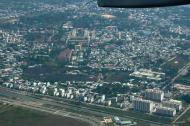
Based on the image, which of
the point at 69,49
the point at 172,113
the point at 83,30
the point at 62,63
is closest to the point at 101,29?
the point at 83,30

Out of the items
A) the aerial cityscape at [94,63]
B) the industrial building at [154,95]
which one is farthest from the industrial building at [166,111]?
the industrial building at [154,95]

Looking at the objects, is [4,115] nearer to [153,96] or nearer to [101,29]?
[153,96]

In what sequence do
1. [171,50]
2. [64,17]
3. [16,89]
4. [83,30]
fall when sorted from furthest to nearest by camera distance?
[64,17], [83,30], [171,50], [16,89]

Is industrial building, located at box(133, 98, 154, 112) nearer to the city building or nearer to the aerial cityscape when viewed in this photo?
the aerial cityscape

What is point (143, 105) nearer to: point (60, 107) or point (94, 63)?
point (60, 107)

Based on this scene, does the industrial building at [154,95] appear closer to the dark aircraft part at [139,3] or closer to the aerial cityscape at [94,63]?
the aerial cityscape at [94,63]

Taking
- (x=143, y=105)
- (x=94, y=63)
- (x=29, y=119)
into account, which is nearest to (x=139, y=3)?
(x=29, y=119)

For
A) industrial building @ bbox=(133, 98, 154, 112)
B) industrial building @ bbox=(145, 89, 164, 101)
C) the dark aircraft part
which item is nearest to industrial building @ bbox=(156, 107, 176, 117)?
industrial building @ bbox=(133, 98, 154, 112)
